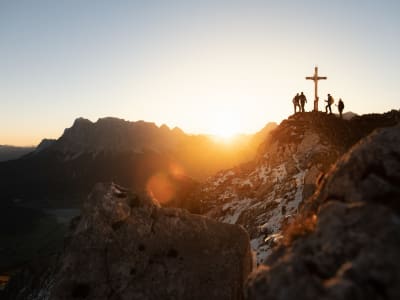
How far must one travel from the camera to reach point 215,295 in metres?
17.7

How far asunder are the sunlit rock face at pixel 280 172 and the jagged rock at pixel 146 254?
46.4 feet

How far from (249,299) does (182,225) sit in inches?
418

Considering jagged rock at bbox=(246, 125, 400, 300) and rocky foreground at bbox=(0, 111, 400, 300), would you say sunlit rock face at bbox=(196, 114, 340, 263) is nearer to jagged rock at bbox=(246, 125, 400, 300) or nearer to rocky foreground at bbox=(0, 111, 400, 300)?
rocky foreground at bbox=(0, 111, 400, 300)

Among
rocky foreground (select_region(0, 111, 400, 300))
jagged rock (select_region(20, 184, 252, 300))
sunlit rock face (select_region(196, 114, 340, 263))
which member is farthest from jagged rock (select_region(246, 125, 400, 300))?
sunlit rock face (select_region(196, 114, 340, 263))

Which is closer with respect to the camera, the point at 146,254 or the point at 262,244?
the point at 146,254

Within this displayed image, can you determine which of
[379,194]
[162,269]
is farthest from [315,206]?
[162,269]

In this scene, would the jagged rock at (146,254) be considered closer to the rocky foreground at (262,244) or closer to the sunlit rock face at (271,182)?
the rocky foreground at (262,244)

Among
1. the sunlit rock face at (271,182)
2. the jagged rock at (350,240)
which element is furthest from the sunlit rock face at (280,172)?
the jagged rock at (350,240)

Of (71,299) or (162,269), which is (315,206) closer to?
(162,269)

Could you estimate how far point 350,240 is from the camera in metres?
8.53

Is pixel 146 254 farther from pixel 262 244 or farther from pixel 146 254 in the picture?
pixel 262 244

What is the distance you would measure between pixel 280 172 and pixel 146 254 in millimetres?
30477

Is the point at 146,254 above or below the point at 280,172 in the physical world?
below

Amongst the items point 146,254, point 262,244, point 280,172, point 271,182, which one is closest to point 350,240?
point 146,254
